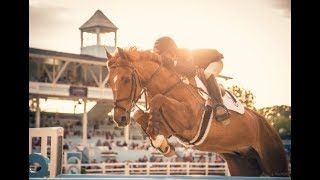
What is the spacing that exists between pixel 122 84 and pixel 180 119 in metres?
0.48

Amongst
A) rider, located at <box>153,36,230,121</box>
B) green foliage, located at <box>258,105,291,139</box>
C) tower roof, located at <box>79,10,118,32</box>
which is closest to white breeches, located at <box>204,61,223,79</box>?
rider, located at <box>153,36,230,121</box>

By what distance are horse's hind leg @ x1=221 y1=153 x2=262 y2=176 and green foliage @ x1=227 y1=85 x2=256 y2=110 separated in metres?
0.40

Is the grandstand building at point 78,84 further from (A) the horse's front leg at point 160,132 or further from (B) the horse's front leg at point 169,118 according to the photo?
(B) the horse's front leg at point 169,118

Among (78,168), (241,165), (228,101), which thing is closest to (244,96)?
(228,101)

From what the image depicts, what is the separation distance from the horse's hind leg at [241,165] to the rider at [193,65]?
37 cm

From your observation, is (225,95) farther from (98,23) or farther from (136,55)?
(98,23)

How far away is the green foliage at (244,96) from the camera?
449 centimetres

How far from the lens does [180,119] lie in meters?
4.16

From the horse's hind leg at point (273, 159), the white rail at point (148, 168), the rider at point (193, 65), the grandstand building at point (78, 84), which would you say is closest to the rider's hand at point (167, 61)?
the rider at point (193, 65)

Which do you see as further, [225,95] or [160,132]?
[225,95]
